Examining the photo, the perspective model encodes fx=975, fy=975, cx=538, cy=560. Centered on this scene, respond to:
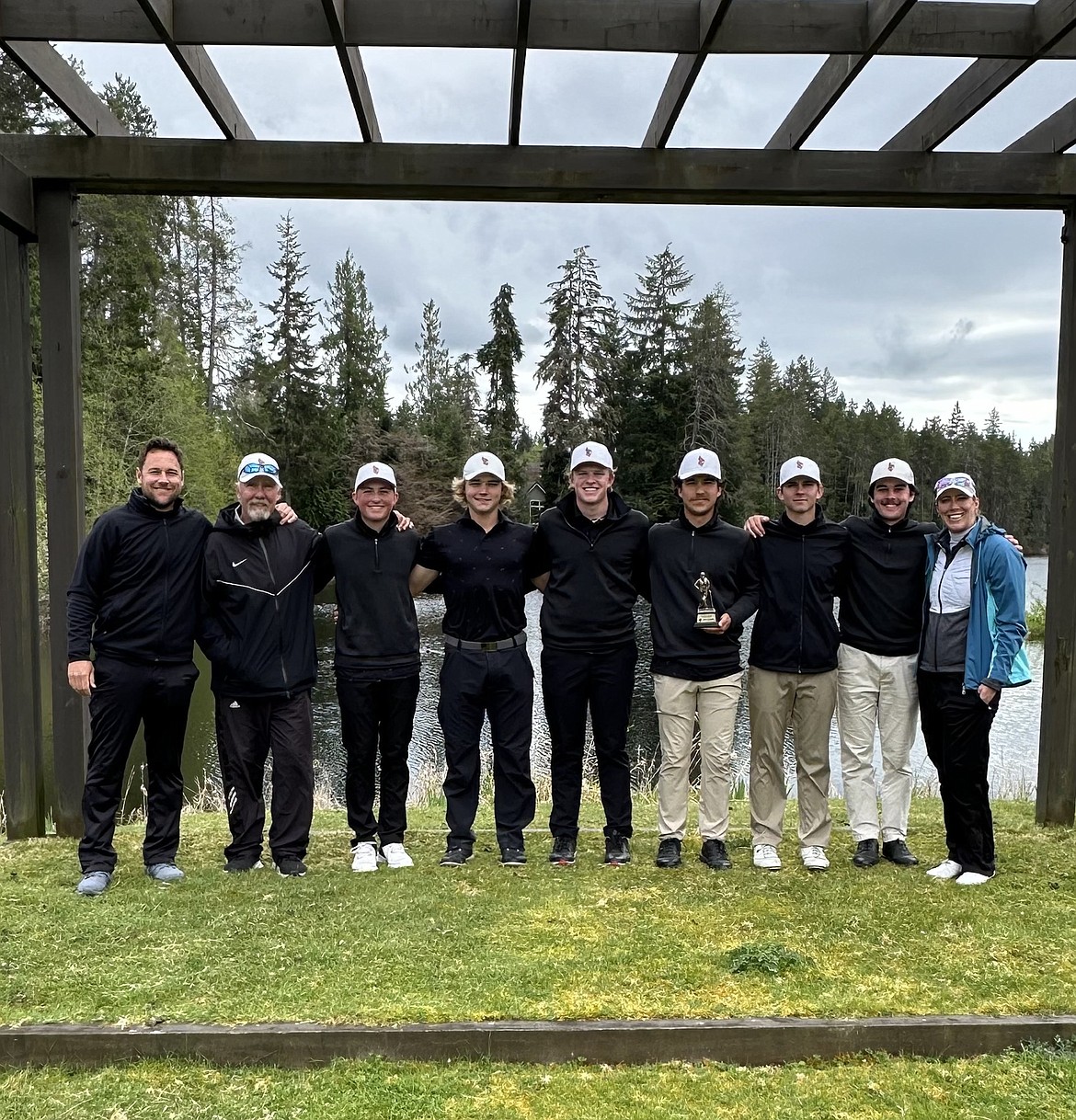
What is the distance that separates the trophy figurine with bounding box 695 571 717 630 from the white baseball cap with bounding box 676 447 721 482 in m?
0.49

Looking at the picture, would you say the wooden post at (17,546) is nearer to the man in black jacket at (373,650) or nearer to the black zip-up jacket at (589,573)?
the man in black jacket at (373,650)

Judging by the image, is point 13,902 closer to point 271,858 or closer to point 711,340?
point 271,858

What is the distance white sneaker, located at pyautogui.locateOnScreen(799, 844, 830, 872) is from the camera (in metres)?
4.83

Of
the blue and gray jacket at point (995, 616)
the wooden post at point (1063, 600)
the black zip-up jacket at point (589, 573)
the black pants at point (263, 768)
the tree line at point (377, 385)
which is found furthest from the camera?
the tree line at point (377, 385)

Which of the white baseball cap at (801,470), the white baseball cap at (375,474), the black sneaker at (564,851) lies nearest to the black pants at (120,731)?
the white baseball cap at (375,474)

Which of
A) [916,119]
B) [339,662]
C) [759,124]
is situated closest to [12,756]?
[339,662]

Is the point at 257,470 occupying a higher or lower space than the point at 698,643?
higher

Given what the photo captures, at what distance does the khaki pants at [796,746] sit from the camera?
4.95 meters

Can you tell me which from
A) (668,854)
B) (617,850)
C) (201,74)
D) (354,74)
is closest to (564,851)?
(617,850)

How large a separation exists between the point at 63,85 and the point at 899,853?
5598 mm

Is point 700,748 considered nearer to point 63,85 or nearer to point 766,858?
point 766,858

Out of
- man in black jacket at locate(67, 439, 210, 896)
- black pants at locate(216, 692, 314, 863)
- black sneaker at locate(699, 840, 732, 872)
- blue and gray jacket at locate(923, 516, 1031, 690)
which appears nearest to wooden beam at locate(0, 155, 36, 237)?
man in black jacket at locate(67, 439, 210, 896)

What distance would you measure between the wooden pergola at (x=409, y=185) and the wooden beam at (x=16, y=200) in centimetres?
1

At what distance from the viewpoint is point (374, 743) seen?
4.89 meters
